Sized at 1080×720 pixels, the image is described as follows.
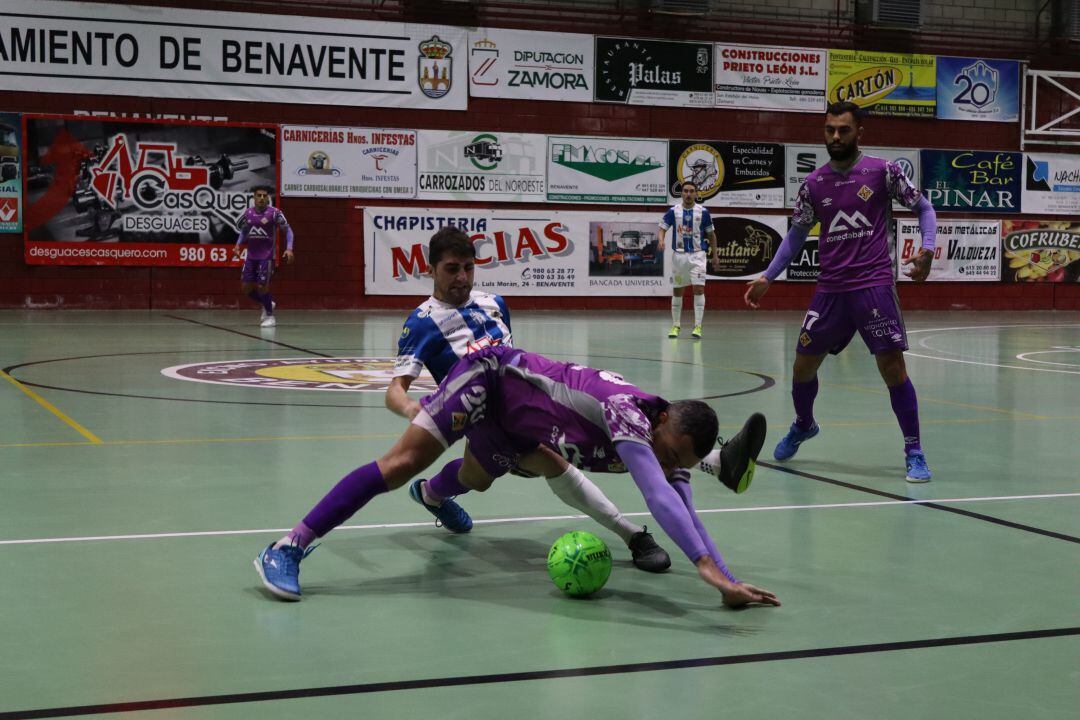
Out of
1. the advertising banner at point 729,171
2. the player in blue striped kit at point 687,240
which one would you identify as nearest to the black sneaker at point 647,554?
the player in blue striped kit at point 687,240

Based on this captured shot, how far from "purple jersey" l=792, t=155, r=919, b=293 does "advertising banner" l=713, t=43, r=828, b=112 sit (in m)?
20.1

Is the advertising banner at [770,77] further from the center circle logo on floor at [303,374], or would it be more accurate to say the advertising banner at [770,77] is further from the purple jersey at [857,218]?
the purple jersey at [857,218]

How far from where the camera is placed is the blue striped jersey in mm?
5180

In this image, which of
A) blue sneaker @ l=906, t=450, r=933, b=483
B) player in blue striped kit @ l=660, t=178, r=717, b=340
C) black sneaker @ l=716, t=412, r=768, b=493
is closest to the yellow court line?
black sneaker @ l=716, t=412, r=768, b=493

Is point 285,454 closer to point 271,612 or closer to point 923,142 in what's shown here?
point 271,612

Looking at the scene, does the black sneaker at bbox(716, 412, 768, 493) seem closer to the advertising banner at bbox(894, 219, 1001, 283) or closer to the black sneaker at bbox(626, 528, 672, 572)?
the black sneaker at bbox(626, 528, 672, 572)

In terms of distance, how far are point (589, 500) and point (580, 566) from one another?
0.70m

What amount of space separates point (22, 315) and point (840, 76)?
59.0 ft

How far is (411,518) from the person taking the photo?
18.9ft

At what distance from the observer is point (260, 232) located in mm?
20312

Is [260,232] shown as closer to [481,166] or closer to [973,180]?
[481,166]

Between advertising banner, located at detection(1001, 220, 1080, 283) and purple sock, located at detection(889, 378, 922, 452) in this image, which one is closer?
purple sock, located at detection(889, 378, 922, 452)

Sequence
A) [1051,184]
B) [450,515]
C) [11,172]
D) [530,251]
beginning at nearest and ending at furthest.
Result: [450,515]
[11,172]
[530,251]
[1051,184]

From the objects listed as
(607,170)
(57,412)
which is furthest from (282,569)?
(607,170)
